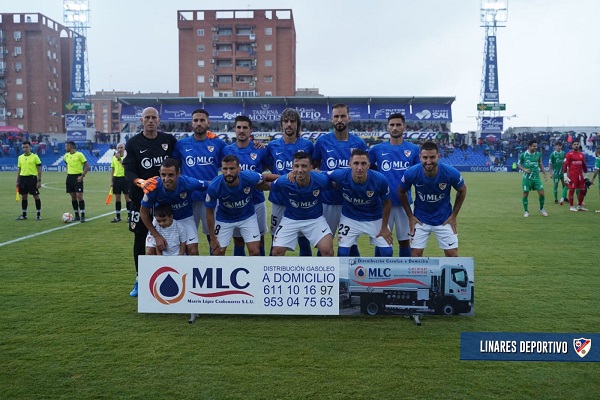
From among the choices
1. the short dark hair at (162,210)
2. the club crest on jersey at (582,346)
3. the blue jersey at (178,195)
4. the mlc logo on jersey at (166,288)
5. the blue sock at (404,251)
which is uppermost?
the blue jersey at (178,195)

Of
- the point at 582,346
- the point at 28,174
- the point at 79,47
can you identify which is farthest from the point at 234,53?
the point at 582,346

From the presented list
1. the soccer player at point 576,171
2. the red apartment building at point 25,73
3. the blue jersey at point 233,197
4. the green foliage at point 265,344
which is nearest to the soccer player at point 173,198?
the blue jersey at point 233,197

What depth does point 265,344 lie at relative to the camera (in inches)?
176

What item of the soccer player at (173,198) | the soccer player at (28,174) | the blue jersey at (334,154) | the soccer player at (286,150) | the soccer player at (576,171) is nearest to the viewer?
the soccer player at (173,198)

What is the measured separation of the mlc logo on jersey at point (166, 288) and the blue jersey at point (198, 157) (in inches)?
63.6

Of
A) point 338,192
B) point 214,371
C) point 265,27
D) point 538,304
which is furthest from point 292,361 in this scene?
point 265,27

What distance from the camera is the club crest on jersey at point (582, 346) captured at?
4.13 m

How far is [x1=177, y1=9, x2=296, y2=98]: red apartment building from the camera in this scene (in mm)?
69688

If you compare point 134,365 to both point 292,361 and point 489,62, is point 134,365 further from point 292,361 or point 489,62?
point 489,62

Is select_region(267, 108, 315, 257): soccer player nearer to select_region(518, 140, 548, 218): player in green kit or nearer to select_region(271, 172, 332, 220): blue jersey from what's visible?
select_region(271, 172, 332, 220): blue jersey

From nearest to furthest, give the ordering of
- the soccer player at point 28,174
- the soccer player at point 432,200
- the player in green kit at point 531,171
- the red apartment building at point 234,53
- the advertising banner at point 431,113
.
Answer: the soccer player at point 432,200 → the soccer player at point 28,174 → the player in green kit at point 531,171 → the advertising banner at point 431,113 → the red apartment building at point 234,53

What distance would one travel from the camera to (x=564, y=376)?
3.78m

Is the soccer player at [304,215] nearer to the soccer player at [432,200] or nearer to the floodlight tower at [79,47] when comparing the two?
the soccer player at [432,200]

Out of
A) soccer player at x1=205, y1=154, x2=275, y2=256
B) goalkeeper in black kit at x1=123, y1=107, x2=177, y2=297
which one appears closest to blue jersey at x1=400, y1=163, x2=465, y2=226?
soccer player at x1=205, y1=154, x2=275, y2=256
